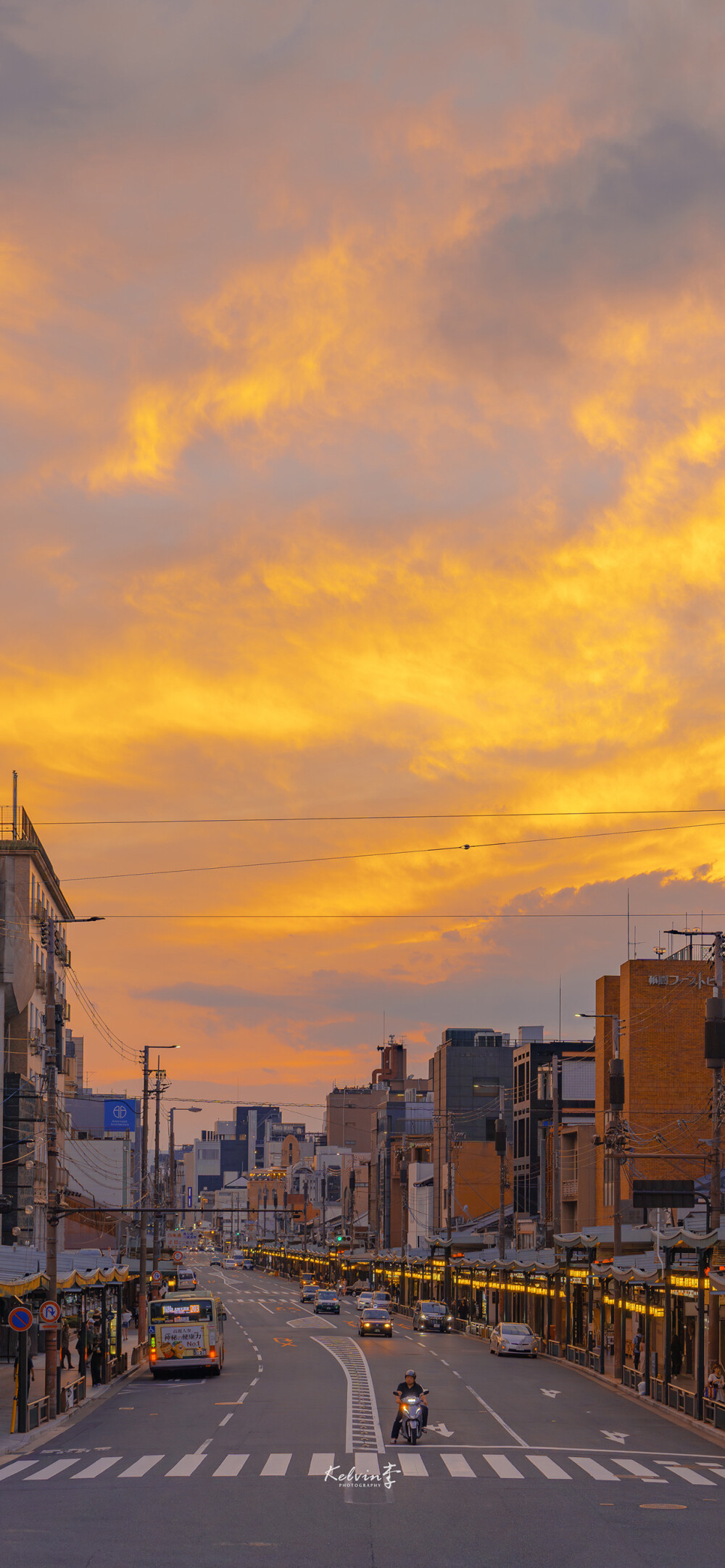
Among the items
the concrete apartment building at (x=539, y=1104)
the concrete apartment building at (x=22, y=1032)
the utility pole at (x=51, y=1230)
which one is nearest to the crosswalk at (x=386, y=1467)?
the utility pole at (x=51, y=1230)

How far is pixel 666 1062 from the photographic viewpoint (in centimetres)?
9638

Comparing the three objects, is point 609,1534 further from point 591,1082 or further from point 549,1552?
point 591,1082

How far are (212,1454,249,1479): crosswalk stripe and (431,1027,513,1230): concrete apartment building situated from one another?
123615 mm

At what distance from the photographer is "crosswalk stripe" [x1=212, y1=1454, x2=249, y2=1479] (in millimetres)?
30847

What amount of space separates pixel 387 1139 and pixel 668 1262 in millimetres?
152455

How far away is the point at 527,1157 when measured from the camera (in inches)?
5295

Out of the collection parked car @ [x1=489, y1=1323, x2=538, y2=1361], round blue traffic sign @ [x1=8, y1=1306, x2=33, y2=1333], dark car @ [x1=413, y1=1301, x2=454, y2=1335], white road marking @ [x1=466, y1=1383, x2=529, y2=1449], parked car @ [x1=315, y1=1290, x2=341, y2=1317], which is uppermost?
round blue traffic sign @ [x1=8, y1=1306, x2=33, y2=1333]

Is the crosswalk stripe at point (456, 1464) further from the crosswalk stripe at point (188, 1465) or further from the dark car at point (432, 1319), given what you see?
the dark car at point (432, 1319)

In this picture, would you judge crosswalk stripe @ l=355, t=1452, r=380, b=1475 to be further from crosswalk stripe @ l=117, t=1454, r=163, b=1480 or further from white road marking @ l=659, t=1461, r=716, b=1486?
white road marking @ l=659, t=1461, r=716, b=1486

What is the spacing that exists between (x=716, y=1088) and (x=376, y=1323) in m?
41.9

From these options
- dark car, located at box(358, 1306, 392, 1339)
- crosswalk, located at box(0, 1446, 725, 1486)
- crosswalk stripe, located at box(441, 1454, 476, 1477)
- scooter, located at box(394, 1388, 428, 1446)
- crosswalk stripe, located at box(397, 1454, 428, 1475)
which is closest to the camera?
crosswalk, located at box(0, 1446, 725, 1486)

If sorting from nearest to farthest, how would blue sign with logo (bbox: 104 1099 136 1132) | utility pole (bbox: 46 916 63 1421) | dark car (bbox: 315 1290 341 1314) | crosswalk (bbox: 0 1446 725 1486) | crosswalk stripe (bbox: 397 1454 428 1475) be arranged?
crosswalk (bbox: 0 1446 725 1486) → crosswalk stripe (bbox: 397 1454 428 1475) → utility pole (bbox: 46 916 63 1421) → dark car (bbox: 315 1290 341 1314) → blue sign with logo (bbox: 104 1099 136 1132)

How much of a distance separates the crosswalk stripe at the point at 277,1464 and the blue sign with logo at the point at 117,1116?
125m

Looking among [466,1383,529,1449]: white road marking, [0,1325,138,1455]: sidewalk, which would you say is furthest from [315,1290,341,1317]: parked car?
[466,1383,529,1449]: white road marking
